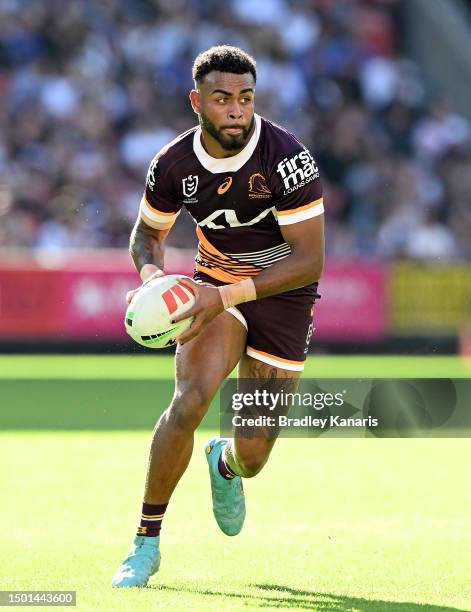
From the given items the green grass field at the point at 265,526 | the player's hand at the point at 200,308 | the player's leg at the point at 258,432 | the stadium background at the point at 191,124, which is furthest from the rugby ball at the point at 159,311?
the stadium background at the point at 191,124

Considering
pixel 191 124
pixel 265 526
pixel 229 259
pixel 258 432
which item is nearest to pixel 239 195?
pixel 229 259

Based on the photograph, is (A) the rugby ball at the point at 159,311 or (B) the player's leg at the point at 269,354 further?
(B) the player's leg at the point at 269,354

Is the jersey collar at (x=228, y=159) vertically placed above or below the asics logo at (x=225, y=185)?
above

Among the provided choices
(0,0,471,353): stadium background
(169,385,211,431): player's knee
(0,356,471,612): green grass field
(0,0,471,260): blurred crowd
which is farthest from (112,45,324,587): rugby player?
(0,0,471,260): blurred crowd

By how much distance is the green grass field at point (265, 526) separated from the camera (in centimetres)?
571

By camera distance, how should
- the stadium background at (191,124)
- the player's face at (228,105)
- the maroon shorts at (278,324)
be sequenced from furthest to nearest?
the stadium background at (191,124) < the maroon shorts at (278,324) < the player's face at (228,105)

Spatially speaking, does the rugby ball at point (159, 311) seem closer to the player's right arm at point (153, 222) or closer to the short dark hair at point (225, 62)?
the player's right arm at point (153, 222)

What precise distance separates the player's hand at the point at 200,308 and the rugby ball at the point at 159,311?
0.02m

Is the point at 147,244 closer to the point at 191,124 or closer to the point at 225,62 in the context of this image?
the point at 225,62

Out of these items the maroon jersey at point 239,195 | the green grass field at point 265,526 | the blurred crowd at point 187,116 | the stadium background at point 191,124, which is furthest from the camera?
the blurred crowd at point 187,116

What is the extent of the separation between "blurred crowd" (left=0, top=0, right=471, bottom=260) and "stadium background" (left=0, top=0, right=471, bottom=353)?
3cm

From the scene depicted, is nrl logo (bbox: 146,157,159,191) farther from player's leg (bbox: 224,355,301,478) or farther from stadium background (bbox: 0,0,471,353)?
stadium background (bbox: 0,0,471,353)

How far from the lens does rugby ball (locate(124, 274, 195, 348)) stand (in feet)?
19.0

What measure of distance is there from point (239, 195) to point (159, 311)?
88cm
